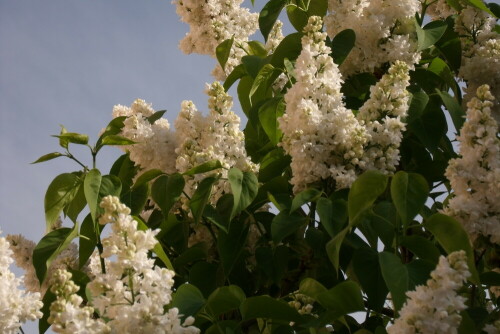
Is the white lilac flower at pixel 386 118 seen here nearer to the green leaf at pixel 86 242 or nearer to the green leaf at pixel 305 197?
the green leaf at pixel 305 197

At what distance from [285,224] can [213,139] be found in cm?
45

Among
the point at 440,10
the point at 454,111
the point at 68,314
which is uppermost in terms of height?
the point at 440,10

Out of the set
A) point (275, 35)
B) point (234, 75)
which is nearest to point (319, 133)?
point (234, 75)

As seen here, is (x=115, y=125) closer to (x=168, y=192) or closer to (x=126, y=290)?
(x=168, y=192)

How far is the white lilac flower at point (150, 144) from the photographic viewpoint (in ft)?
8.30

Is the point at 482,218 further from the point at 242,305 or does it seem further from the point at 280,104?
the point at 280,104

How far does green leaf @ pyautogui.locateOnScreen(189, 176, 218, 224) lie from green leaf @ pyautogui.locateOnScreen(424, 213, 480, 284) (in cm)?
60

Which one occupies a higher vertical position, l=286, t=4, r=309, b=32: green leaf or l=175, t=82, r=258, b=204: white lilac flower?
l=286, t=4, r=309, b=32: green leaf

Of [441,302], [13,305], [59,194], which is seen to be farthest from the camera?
[59,194]

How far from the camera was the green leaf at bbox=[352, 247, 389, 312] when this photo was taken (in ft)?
6.28

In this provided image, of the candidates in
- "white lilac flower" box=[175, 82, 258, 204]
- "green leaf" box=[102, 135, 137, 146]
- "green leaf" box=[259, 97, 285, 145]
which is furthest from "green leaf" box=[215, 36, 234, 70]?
"green leaf" box=[102, 135, 137, 146]

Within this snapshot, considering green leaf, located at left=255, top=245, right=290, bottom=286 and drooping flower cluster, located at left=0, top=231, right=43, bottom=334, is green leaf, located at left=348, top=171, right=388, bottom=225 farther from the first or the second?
drooping flower cluster, located at left=0, top=231, right=43, bottom=334

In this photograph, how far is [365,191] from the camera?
67.6 inches

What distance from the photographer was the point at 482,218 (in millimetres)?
1742
